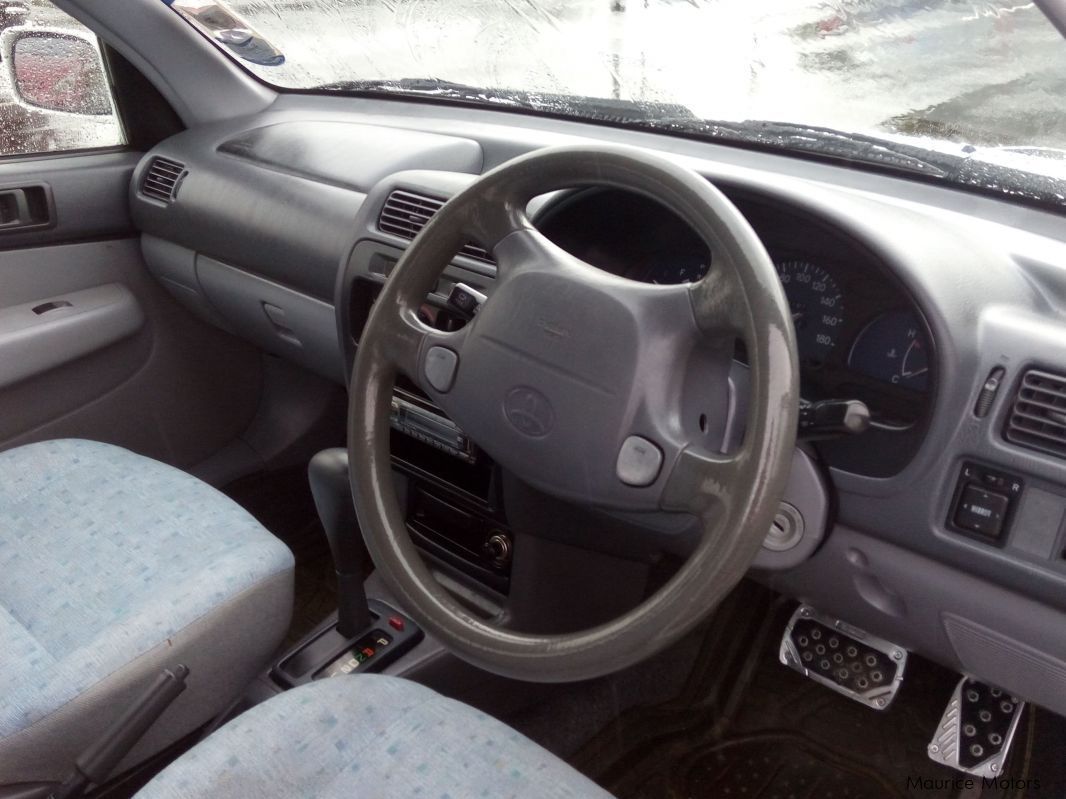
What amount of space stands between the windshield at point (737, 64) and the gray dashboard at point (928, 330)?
2.1 inches

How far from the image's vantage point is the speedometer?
4.09 ft

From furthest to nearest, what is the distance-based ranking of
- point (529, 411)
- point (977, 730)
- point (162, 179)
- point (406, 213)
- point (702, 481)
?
point (162, 179) → point (406, 213) → point (977, 730) → point (529, 411) → point (702, 481)

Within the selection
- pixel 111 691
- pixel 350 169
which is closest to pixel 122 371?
pixel 350 169

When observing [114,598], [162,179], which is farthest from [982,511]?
[162,179]

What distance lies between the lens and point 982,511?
3.69 ft

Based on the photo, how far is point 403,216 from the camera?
165cm

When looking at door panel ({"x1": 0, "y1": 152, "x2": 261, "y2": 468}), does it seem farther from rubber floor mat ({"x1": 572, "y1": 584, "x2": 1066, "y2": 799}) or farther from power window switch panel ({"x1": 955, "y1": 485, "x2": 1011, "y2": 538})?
power window switch panel ({"x1": 955, "y1": 485, "x2": 1011, "y2": 538})

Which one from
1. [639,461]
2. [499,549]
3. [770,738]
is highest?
[639,461]

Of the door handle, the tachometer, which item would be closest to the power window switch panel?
the tachometer

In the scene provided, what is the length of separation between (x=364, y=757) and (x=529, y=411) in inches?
16.2

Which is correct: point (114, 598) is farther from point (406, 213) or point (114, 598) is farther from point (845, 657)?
point (845, 657)

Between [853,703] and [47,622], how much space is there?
1343 mm

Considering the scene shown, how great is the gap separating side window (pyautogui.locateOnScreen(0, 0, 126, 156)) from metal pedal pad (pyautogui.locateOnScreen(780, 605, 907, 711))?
1834mm

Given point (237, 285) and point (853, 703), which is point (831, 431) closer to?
point (853, 703)
